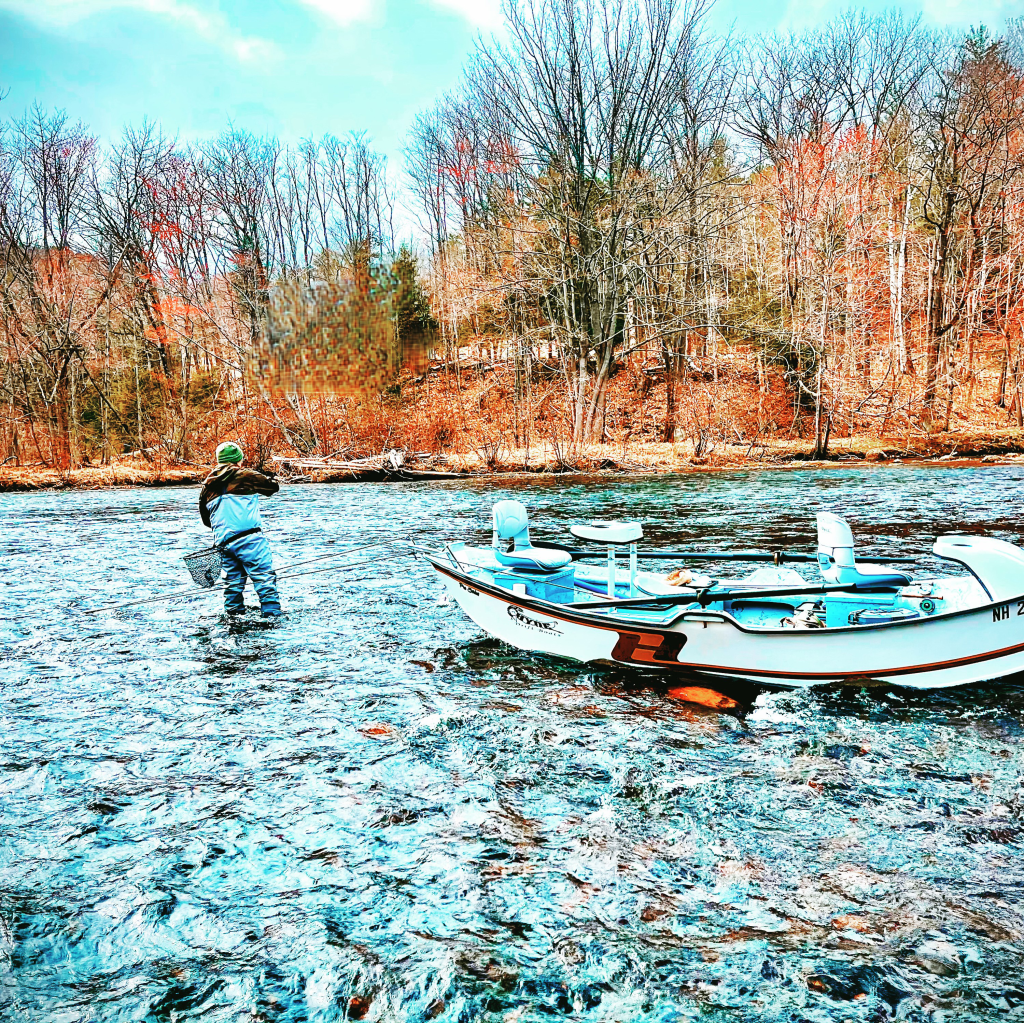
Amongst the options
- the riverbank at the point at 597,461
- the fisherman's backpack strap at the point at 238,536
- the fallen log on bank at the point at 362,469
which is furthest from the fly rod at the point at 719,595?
the fallen log on bank at the point at 362,469

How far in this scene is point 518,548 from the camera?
27.7 feet

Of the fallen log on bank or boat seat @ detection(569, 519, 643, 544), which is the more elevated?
the fallen log on bank

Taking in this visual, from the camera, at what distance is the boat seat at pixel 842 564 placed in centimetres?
695

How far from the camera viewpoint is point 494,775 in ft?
17.2

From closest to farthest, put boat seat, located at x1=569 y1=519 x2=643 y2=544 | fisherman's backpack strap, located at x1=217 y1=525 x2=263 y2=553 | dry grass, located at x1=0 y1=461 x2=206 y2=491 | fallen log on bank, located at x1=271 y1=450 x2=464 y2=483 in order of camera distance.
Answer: boat seat, located at x1=569 y1=519 x2=643 y2=544 → fisherman's backpack strap, located at x1=217 y1=525 x2=263 y2=553 → fallen log on bank, located at x1=271 y1=450 x2=464 y2=483 → dry grass, located at x1=0 y1=461 x2=206 y2=491

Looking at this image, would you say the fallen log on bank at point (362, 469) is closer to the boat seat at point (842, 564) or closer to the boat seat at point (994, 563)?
the boat seat at point (842, 564)

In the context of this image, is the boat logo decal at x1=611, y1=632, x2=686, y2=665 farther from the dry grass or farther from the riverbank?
the dry grass

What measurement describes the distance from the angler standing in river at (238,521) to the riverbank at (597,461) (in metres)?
15.6

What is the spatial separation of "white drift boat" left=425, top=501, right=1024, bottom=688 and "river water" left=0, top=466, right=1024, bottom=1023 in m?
0.30

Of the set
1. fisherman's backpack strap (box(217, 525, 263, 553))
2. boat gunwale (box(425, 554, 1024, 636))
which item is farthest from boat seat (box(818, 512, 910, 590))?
fisherman's backpack strap (box(217, 525, 263, 553))

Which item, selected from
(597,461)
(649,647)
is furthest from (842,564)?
(597,461)

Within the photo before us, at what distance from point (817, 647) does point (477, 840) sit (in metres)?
3.14

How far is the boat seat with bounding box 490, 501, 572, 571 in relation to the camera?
8203 mm

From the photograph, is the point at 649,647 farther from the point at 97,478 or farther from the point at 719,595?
the point at 97,478
